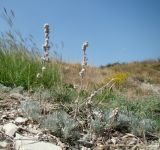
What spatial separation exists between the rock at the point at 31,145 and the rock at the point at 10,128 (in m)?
0.20

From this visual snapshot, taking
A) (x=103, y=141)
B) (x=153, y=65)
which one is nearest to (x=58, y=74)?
(x=103, y=141)

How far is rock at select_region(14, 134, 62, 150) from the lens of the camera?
149 inches

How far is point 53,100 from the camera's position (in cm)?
544

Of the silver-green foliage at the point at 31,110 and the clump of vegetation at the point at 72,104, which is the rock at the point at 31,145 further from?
the silver-green foliage at the point at 31,110

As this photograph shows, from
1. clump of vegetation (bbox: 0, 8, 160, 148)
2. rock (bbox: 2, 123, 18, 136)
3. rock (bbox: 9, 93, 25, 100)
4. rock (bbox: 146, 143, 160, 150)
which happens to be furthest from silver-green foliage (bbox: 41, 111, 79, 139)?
rock (bbox: 9, 93, 25, 100)

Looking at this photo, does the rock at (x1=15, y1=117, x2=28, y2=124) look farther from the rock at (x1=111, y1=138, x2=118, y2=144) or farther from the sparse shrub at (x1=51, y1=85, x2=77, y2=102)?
the sparse shrub at (x1=51, y1=85, x2=77, y2=102)

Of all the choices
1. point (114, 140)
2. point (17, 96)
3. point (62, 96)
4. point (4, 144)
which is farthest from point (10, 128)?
point (62, 96)

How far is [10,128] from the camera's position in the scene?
13.5 feet

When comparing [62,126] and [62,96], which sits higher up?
[62,96]

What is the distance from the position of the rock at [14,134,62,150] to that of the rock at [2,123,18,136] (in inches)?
7.9

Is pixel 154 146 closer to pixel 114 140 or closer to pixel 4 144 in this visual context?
pixel 114 140

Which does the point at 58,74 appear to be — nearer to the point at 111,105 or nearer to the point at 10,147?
the point at 111,105

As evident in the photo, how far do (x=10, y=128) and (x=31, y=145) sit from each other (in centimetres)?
40

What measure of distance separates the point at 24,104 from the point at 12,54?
10.3 ft
